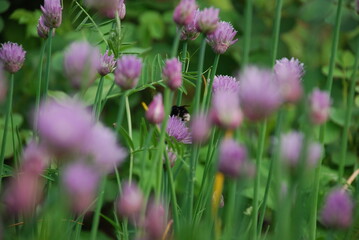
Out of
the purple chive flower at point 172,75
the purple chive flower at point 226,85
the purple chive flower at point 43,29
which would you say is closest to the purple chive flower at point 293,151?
the purple chive flower at point 172,75

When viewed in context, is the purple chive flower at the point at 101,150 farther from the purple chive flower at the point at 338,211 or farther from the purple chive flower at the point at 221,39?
the purple chive flower at the point at 221,39

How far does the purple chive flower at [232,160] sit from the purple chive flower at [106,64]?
0.38 metres

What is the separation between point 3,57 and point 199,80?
30 cm

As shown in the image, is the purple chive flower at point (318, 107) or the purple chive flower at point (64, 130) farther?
the purple chive flower at point (318, 107)

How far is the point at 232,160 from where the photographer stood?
1.95 ft

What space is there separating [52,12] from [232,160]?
0.46 meters

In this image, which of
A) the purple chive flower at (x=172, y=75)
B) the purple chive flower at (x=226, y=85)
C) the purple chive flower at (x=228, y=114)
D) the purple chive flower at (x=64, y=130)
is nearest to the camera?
the purple chive flower at (x=64, y=130)

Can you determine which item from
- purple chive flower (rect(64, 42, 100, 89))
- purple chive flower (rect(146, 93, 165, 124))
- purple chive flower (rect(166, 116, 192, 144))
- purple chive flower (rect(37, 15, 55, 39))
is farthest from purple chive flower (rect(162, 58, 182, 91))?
purple chive flower (rect(37, 15, 55, 39))

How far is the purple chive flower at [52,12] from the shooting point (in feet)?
3.11

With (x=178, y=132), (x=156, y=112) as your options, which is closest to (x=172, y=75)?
(x=156, y=112)

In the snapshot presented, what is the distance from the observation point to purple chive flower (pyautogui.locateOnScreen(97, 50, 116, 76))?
3.08 ft

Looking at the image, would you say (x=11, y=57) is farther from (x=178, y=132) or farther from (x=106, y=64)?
(x=178, y=132)

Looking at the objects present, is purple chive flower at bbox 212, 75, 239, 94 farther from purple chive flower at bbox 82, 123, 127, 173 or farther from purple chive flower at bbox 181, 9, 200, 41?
purple chive flower at bbox 82, 123, 127, 173

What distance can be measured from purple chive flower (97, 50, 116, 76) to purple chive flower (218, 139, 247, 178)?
1.24 ft
